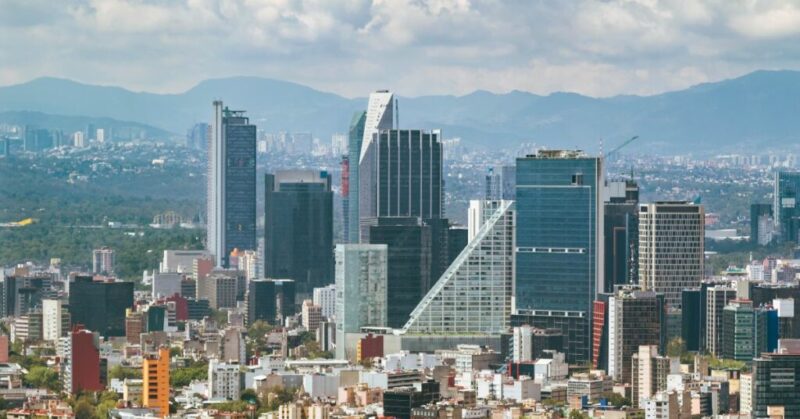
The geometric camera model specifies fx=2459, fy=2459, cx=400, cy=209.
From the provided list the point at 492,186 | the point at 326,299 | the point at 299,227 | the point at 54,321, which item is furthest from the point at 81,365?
the point at 492,186

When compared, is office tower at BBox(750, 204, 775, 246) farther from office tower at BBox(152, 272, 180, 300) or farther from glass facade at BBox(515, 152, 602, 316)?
glass facade at BBox(515, 152, 602, 316)

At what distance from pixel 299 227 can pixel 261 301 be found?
357 inches

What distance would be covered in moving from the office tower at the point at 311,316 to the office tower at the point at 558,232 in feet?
14.4

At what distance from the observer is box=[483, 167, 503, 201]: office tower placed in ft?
178

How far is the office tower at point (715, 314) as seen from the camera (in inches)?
1335

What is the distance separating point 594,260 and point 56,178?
31.7 m

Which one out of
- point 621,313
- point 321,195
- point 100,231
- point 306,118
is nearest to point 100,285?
point 621,313

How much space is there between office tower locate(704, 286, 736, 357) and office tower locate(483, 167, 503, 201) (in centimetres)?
1696

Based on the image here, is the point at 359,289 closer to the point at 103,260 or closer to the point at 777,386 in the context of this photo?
the point at 777,386

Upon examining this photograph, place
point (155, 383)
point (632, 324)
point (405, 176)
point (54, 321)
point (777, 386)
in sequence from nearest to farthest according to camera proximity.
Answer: point (777, 386)
point (155, 383)
point (632, 324)
point (54, 321)
point (405, 176)

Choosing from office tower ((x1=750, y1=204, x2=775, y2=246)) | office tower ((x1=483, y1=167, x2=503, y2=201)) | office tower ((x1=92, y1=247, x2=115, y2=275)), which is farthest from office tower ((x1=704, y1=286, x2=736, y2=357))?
office tower ((x1=750, y1=204, x2=775, y2=246))

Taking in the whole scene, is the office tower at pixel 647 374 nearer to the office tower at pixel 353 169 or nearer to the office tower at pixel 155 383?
the office tower at pixel 155 383

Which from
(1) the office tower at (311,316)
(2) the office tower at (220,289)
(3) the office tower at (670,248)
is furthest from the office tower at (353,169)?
(3) the office tower at (670,248)

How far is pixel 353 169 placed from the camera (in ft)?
187
